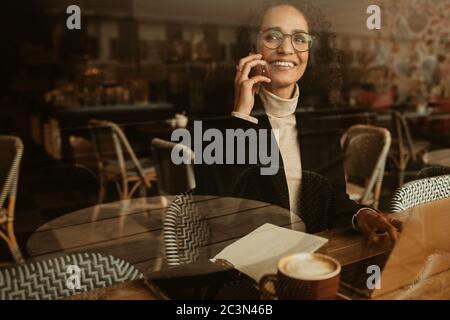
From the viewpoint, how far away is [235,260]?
113cm

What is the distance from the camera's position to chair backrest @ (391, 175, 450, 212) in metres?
1.59

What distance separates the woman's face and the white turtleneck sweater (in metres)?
0.05

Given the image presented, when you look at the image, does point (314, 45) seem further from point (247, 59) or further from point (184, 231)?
point (184, 231)

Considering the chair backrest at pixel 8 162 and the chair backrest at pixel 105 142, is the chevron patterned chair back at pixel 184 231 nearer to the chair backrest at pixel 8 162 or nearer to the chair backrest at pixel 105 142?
the chair backrest at pixel 8 162

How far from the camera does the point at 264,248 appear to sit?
3.83 ft

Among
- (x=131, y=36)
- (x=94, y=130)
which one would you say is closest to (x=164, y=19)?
(x=131, y=36)

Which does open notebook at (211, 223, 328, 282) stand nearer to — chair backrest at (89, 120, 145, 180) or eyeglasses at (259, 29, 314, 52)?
eyeglasses at (259, 29, 314, 52)

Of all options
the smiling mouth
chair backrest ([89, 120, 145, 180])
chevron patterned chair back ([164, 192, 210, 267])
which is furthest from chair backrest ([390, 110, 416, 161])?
chevron patterned chair back ([164, 192, 210, 267])

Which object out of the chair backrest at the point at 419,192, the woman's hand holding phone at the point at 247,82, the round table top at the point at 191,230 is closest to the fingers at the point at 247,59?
the woman's hand holding phone at the point at 247,82

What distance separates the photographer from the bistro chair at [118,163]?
3.57m

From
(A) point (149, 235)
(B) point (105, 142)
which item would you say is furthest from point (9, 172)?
(B) point (105, 142)

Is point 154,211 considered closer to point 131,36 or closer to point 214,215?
point 214,215
